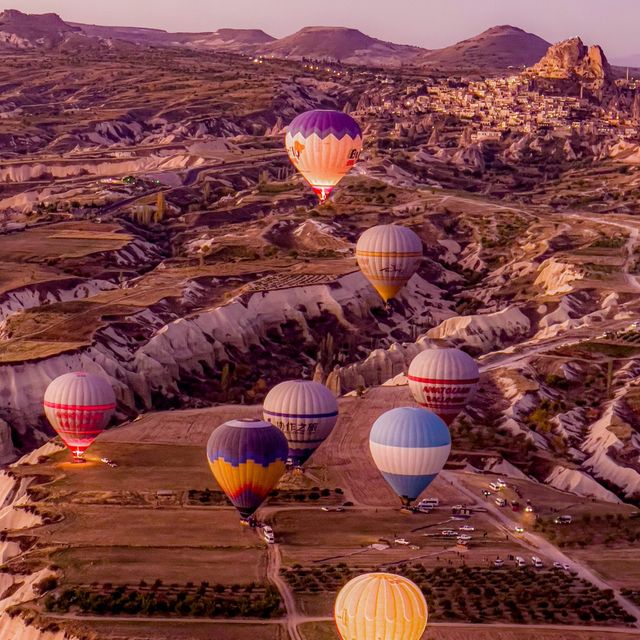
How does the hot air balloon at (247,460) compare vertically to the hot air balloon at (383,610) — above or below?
below

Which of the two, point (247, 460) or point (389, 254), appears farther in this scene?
point (389, 254)

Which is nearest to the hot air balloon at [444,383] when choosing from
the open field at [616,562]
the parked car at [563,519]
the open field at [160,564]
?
the parked car at [563,519]

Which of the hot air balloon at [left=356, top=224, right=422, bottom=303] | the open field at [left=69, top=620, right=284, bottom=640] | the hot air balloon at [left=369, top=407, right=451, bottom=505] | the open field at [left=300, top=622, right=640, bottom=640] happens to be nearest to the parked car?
the hot air balloon at [left=369, top=407, right=451, bottom=505]

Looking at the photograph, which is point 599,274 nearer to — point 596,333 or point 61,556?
point 596,333

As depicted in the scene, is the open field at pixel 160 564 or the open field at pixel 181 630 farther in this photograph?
the open field at pixel 160 564

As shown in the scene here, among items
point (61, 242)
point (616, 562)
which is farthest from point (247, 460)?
point (61, 242)

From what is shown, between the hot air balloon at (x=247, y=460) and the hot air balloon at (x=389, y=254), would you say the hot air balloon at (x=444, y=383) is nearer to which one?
the hot air balloon at (x=389, y=254)

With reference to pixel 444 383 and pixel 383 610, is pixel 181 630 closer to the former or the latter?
pixel 383 610
